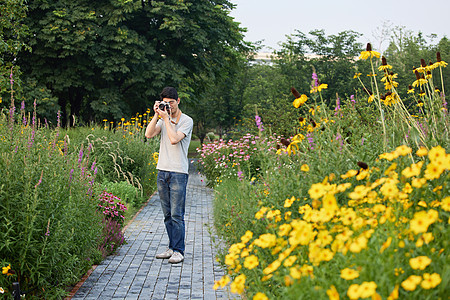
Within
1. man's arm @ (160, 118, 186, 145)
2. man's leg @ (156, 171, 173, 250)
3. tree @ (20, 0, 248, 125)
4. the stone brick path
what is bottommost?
the stone brick path

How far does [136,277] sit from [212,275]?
896 mm

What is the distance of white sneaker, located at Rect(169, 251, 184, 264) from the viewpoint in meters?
6.16

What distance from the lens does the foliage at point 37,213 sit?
4059 millimetres

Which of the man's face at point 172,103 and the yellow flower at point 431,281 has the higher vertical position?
the man's face at point 172,103

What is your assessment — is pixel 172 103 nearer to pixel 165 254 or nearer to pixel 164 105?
pixel 164 105

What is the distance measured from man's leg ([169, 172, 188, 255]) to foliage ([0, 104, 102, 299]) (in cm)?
139

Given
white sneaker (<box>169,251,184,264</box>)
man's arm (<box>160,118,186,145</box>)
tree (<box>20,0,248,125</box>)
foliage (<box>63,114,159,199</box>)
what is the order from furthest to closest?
tree (<box>20,0,248,125</box>) < foliage (<box>63,114,159,199</box>) < white sneaker (<box>169,251,184,264</box>) < man's arm (<box>160,118,186,145</box>)

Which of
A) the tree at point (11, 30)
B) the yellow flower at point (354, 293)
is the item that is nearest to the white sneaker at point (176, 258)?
the yellow flower at point (354, 293)

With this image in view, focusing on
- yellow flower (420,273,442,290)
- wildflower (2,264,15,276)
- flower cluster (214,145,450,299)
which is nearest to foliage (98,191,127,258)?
wildflower (2,264,15,276)

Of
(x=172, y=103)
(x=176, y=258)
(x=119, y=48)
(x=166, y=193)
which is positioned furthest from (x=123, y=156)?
(x=119, y=48)

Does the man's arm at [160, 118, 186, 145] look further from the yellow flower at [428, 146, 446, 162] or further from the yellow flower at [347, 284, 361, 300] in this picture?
the yellow flower at [347, 284, 361, 300]

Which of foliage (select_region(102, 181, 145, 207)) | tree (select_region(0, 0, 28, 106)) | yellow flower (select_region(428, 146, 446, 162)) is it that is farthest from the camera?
tree (select_region(0, 0, 28, 106))

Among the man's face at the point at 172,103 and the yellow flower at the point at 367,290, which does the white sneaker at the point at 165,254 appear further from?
the yellow flower at the point at 367,290

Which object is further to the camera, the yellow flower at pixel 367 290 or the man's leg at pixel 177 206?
the man's leg at pixel 177 206
